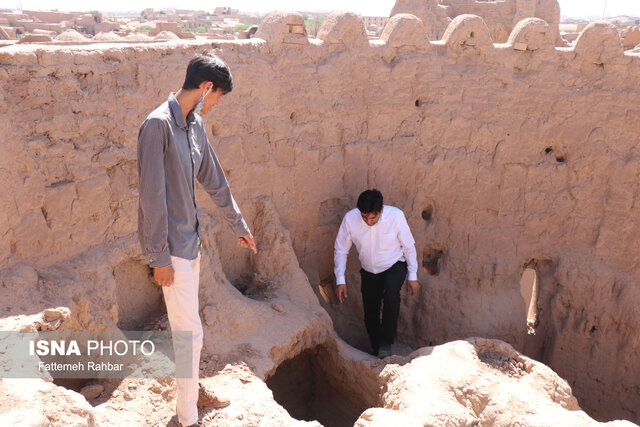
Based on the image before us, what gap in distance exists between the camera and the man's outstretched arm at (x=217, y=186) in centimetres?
282

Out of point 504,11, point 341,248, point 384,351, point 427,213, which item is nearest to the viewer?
point 384,351

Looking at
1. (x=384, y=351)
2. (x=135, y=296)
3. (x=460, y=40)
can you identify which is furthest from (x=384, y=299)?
(x=460, y=40)

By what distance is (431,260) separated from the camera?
568 cm

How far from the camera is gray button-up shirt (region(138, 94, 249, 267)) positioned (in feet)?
7.52

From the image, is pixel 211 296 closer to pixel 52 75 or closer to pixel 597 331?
pixel 52 75

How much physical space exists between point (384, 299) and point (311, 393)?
117 cm

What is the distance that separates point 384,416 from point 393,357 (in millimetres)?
1068

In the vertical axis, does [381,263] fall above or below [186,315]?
below

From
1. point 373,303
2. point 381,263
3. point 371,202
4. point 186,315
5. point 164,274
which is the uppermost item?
point 164,274

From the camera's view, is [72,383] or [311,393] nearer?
[72,383]

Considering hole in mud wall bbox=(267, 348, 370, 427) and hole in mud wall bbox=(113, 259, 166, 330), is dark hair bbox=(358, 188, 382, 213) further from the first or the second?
hole in mud wall bbox=(113, 259, 166, 330)

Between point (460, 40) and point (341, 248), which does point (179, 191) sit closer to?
point (341, 248)

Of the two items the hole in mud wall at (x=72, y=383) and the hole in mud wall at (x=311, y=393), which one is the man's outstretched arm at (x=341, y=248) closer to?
the hole in mud wall at (x=311, y=393)

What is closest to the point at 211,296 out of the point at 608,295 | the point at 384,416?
the point at 384,416
